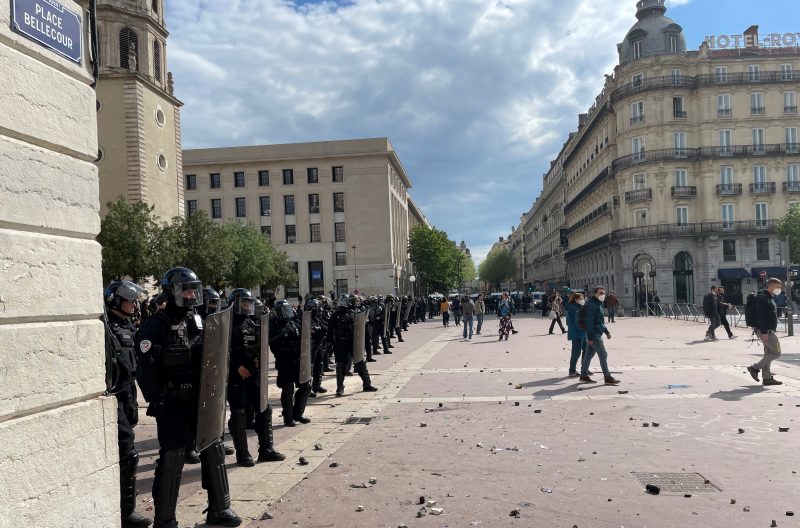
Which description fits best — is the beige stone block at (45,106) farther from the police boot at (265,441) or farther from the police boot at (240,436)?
the police boot at (265,441)

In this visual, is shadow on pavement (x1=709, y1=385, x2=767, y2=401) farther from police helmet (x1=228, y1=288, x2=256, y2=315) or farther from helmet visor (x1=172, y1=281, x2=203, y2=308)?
helmet visor (x1=172, y1=281, x2=203, y2=308)

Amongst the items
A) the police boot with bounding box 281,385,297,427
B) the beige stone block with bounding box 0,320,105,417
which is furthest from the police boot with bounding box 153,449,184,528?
the police boot with bounding box 281,385,297,427

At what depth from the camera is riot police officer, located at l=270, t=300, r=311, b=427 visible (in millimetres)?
8133

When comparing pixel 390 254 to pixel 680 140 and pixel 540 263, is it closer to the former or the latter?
pixel 680 140

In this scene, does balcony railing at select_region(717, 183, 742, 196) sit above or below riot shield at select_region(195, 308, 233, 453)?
above

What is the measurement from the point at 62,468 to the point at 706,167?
172 feet

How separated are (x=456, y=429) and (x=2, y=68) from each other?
604 cm

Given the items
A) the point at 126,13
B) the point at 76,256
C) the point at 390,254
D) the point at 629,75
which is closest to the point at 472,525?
the point at 76,256

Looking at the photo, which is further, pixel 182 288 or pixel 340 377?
pixel 340 377

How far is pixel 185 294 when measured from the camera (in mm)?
4820

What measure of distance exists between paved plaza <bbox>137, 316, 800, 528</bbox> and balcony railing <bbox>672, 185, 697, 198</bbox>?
131 ft

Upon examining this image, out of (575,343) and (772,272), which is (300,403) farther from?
(772,272)

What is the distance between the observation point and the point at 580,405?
898 centimetres

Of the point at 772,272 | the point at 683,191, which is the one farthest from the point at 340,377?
the point at 772,272
